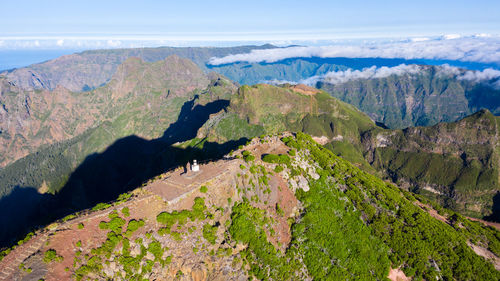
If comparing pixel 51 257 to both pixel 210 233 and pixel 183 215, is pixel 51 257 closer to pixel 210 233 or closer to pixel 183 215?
pixel 183 215

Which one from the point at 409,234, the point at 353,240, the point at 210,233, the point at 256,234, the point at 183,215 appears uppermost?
the point at 183,215

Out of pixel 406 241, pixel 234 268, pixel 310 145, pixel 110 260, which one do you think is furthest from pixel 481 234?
pixel 110 260

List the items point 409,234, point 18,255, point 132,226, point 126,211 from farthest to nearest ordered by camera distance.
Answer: point 409,234
point 126,211
point 132,226
point 18,255

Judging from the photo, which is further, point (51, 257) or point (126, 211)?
point (126, 211)

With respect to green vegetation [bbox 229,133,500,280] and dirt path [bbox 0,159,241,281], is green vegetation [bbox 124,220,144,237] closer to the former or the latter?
dirt path [bbox 0,159,241,281]

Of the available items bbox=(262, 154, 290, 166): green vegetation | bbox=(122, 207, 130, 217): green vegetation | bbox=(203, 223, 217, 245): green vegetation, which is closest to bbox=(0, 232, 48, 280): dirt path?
bbox=(122, 207, 130, 217): green vegetation

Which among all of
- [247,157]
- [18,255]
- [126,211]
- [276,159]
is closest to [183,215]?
[126,211]

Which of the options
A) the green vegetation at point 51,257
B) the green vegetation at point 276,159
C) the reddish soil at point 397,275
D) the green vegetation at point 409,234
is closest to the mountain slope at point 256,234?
the green vegetation at point 51,257

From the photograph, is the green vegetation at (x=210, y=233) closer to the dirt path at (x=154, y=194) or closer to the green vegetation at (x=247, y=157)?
the dirt path at (x=154, y=194)
